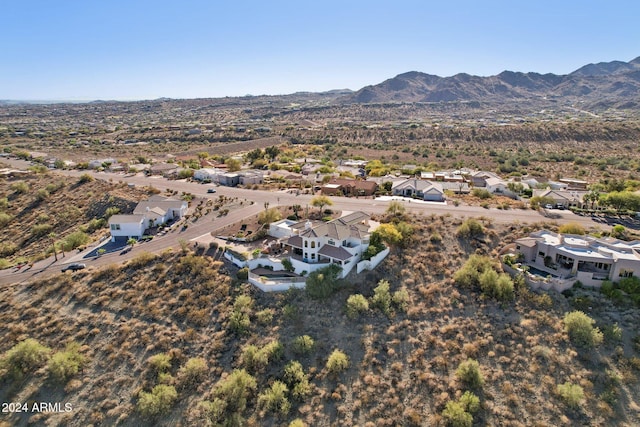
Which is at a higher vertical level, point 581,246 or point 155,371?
point 581,246

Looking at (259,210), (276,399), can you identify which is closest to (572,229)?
(276,399)

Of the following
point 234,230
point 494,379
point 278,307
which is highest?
point 234,230

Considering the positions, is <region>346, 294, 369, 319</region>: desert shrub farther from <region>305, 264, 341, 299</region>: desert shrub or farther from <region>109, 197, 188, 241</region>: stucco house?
<region>109, 197, 188, 241</region>: stucco house

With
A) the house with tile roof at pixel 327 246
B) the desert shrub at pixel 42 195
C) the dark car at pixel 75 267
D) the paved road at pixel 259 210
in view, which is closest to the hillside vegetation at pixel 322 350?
the dark car at pixel 75 267

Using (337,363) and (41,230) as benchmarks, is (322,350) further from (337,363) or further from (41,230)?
(41,230)

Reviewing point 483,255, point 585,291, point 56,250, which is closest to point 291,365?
point 483,255

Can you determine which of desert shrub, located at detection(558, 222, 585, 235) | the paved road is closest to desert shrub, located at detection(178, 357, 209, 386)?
the paved road

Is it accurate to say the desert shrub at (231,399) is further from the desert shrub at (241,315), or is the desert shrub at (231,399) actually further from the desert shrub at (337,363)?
the desert shrub at (337,363)

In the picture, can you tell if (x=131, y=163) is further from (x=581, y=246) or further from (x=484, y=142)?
(x=484, y=142)
